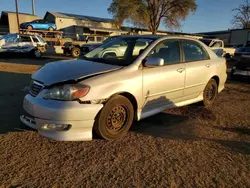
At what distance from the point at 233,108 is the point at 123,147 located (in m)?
3.24

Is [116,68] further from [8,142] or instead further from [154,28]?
[154,28]

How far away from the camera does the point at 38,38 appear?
688 inches

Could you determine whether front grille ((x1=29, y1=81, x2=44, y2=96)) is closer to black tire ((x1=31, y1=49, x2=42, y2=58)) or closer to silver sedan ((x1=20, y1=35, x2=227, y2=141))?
silver sedan ((x1=20, y1=35, x2=227, y2=141))

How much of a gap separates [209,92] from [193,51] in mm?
1126

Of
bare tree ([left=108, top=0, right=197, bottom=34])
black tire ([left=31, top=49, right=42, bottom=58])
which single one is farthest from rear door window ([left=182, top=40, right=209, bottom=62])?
bare tree ([left=108, top=0, right=197, bottom=34])

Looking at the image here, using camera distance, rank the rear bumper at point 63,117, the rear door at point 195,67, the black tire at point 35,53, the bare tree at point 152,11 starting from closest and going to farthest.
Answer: the rear bumper at point 63,117, the rear door at point 195,67, the black tire at point 35,53, the bare tree at point 152,11

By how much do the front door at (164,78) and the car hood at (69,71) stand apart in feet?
2.01

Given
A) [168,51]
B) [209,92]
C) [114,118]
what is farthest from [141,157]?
[209,92]

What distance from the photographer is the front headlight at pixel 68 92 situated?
9.41ft

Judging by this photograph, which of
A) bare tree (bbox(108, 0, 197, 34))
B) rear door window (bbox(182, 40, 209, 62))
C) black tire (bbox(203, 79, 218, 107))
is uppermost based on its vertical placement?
bare tree (bbox(108, 0, 197, 34))

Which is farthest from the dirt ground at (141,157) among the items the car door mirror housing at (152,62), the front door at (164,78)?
the car door mirror housing at (152,62)

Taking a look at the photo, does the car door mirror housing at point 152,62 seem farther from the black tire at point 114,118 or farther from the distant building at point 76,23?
the distant building at point 76,23

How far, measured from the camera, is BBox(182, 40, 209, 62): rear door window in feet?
14.5

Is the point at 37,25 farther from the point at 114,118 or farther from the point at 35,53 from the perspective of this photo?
the point at 114,118
